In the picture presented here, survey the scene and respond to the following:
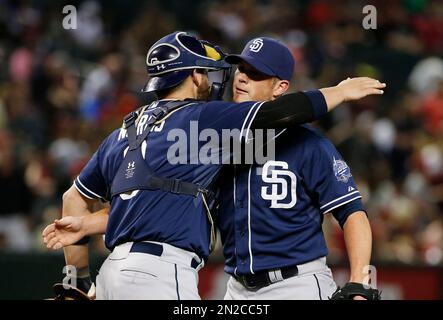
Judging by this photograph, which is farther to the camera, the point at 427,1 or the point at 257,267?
the point at 427,1

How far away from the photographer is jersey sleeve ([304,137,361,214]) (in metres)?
4.68

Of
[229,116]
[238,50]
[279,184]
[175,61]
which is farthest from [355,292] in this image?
[238,50]

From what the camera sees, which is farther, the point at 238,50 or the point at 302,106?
the point at 238,50

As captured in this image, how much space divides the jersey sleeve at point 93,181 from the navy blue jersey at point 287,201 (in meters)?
0.66

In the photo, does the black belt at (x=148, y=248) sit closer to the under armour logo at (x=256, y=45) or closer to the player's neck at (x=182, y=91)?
the player's neck at (x=182, y=91)

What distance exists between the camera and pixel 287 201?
473cm

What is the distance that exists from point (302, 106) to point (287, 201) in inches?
20.7

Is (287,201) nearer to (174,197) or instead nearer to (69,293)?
(174,197)

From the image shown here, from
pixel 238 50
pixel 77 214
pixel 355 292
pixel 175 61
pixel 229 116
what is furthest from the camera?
pixel 238 50

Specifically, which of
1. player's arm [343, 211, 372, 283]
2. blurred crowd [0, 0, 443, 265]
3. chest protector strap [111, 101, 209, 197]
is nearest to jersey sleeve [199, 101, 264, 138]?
chest protector strap [111, 101, 209, 197]
